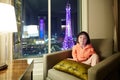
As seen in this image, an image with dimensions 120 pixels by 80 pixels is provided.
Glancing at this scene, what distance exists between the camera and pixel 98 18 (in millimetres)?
3445

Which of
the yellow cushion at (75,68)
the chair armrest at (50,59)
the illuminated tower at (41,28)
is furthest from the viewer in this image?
the illuminated tower at (41,28)

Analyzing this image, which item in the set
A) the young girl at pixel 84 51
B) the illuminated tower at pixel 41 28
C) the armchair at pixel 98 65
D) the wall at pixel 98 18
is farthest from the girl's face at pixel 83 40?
the illuminated tower at pixel 41 28

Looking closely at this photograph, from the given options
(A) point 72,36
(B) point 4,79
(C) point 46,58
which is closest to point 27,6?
(A) point 72,36

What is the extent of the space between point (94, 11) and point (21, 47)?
1.55 metres

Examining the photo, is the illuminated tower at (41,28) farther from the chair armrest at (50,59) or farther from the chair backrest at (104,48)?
the chair backrest at (104,48)


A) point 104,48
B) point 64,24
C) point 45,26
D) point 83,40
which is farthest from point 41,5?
point 104,48

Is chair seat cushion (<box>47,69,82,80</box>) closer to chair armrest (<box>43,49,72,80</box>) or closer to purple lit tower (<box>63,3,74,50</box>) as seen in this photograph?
chair armrest (<box>43,49,72,80</box>)

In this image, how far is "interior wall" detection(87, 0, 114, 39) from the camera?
11.2 ft

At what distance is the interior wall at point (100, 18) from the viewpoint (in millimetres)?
3404

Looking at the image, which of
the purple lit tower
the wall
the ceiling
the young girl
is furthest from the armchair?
the ceiling

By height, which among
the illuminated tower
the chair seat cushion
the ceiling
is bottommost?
the chair seat cushion

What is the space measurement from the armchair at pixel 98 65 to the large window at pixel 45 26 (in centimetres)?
79

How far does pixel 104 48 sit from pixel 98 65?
2.57 feet

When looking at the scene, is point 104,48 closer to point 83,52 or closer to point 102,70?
point 83,52
